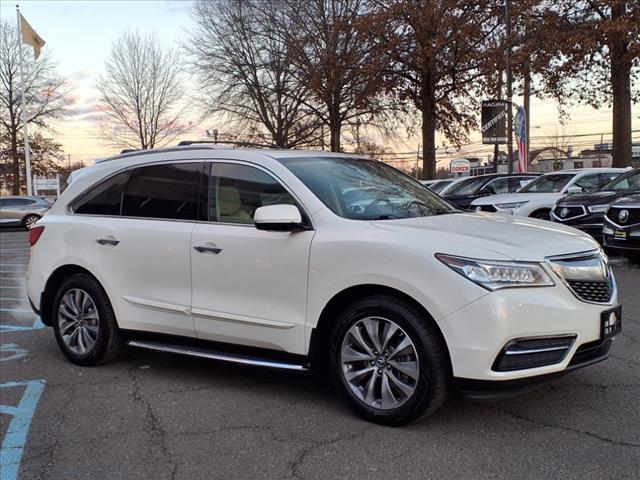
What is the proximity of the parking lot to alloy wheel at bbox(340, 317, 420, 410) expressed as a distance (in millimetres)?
202

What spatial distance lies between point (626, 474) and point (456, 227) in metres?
1.58

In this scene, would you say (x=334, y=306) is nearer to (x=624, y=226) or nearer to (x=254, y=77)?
(x=624, y=226)

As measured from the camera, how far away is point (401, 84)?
26422 mm

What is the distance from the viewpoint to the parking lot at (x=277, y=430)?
3.18 meters

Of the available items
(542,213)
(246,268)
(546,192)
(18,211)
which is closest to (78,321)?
(246,268)

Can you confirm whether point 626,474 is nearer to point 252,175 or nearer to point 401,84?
point 252,175

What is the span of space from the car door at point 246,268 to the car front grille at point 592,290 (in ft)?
5.18

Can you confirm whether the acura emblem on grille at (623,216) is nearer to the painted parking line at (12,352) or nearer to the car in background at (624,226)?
the car in background at (624,226)

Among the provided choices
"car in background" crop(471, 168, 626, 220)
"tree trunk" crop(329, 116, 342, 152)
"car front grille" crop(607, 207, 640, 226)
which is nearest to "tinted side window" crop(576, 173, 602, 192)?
"car in background" crop(471, 168, 626, 220)

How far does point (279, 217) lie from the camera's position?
3.85 metres

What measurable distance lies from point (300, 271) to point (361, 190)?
0.79 m

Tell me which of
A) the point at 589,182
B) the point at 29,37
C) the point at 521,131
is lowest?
the point at 589,182

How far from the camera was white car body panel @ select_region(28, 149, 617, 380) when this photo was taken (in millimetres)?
3318

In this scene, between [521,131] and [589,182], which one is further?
[521,131]
